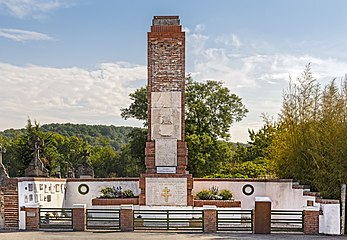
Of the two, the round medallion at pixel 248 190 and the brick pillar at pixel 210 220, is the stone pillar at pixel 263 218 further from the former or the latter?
the round medallion at pixel 248 190

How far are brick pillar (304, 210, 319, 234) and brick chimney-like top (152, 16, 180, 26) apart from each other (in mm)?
8262

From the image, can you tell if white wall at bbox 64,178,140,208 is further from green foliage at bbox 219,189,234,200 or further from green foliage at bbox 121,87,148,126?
green foliage at bbox 121,87,148,126

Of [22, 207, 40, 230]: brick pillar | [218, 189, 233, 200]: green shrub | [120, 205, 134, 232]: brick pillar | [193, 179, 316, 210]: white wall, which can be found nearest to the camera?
[120, 205, 134, 232]: brick pillar

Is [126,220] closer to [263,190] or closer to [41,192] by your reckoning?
[41,192]

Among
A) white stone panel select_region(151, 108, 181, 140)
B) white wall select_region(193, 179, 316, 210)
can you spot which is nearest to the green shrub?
white wall select_region(193, 179, 316, 210)

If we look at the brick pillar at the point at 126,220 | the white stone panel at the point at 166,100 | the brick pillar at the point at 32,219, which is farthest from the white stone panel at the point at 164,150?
the brick pillar at the point at 32,219

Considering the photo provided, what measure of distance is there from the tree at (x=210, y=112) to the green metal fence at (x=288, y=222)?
61.1ft

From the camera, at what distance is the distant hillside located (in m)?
75.6

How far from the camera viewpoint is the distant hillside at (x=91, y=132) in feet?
248

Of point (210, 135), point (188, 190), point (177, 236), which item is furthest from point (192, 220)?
point (210, 135)

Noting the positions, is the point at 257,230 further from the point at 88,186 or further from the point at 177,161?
the point at 88,186

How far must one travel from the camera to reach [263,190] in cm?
1886

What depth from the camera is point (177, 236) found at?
13.0 m

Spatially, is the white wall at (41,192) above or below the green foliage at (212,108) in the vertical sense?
below
